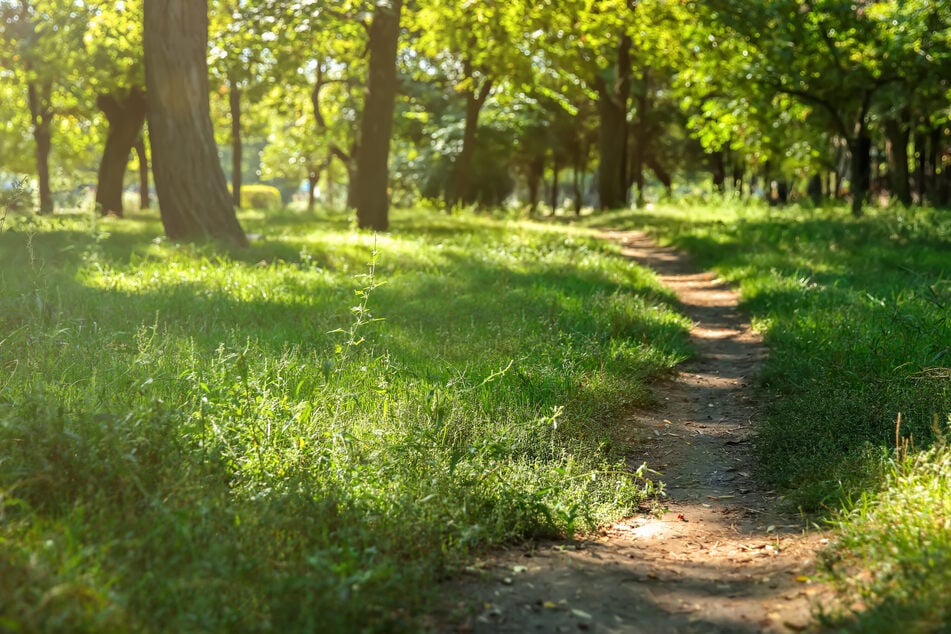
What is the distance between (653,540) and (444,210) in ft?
69.4

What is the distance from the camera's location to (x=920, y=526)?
11.6 feet

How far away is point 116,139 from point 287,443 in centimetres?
2165

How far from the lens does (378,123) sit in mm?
17047

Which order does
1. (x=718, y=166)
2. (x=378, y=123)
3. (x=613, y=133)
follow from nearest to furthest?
(x=378, y=123), (x=613, y=133), (x=718, y=166)

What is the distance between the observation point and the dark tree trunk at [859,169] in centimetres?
1954

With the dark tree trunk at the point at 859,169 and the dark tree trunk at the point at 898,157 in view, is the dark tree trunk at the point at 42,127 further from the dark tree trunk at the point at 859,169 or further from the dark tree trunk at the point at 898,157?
the dark tree trunk at the point at 898,157

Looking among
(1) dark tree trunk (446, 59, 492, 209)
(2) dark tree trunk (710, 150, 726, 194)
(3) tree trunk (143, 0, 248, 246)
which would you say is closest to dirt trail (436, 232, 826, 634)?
(3) tree trunk (143, 0, 248, 246)

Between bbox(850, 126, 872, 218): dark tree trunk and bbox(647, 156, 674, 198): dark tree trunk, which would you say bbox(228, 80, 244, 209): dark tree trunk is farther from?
bbox(647, 156, 674, 198): dark tree trunk

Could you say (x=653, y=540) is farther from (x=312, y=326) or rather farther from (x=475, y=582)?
(x=312, y=326)

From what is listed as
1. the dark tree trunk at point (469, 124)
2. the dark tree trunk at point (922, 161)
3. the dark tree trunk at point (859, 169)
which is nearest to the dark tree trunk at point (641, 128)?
the dark tree trunk at point (469, 124)

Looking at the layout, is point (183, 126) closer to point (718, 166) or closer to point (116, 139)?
point (116, 139)

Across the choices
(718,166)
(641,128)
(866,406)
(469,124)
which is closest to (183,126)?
(866,406)

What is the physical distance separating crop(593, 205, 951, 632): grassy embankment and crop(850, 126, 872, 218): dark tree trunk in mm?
5105

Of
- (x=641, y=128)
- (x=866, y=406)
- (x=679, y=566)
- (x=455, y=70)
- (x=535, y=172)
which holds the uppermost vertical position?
(x=455, y=70)
